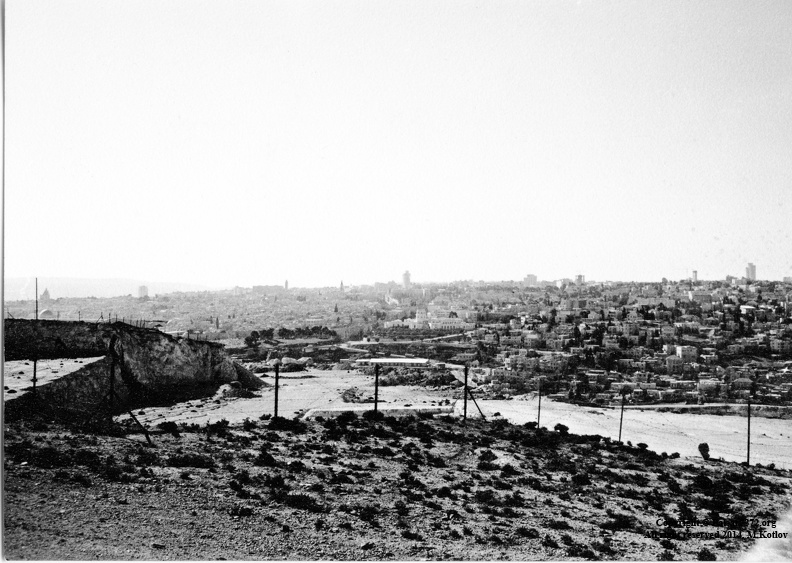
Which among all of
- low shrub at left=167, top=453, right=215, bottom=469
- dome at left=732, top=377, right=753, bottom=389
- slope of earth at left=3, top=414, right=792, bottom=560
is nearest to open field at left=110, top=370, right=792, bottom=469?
dome at left=732, top=377, right=753, bottom=389

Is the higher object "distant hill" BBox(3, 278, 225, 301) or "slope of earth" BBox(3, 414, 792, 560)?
"distant hill" BBox(3, 278, 225, 301)

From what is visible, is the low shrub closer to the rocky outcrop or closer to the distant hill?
the distant hill

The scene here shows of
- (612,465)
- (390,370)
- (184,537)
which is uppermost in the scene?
(184,537)

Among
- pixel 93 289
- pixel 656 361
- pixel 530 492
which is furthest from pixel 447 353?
pixel 530 492

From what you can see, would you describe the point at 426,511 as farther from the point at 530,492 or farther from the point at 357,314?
the point at 357,314

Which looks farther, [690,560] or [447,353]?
[447,353]

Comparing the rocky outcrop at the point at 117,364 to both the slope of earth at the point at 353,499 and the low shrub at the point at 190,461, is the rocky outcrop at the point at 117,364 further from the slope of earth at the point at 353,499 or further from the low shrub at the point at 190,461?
the low shrub at the point at 190,461

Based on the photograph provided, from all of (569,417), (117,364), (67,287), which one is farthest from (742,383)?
(67,287)
